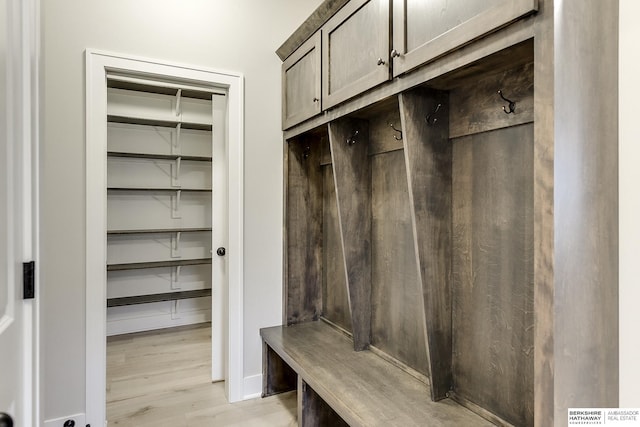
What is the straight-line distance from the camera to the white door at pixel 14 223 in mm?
833

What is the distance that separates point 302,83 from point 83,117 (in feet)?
4.07

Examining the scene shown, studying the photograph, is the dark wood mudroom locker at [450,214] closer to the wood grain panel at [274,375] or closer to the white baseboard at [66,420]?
the wood grain panel at [274,375]

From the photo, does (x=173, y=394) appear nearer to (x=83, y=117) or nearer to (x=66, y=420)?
(x=66, y=420)

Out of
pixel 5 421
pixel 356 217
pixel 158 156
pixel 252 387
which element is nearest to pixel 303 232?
pixel 356 217

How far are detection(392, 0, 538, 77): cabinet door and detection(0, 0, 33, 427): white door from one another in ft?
3.85

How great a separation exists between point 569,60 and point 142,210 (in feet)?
12.3

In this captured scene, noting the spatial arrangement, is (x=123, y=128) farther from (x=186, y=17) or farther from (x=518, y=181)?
(x=518, y=181)

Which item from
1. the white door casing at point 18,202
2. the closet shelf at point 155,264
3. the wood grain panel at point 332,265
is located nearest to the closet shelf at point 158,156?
the closet shelf at point 155,264

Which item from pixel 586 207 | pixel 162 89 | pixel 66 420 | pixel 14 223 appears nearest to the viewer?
pixel 14 223

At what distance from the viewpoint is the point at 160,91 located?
3605 mm

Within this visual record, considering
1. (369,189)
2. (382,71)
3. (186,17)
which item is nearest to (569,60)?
(382,71)

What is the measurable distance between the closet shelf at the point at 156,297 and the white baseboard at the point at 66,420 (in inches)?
58.9

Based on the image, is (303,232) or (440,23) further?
(303,232)
